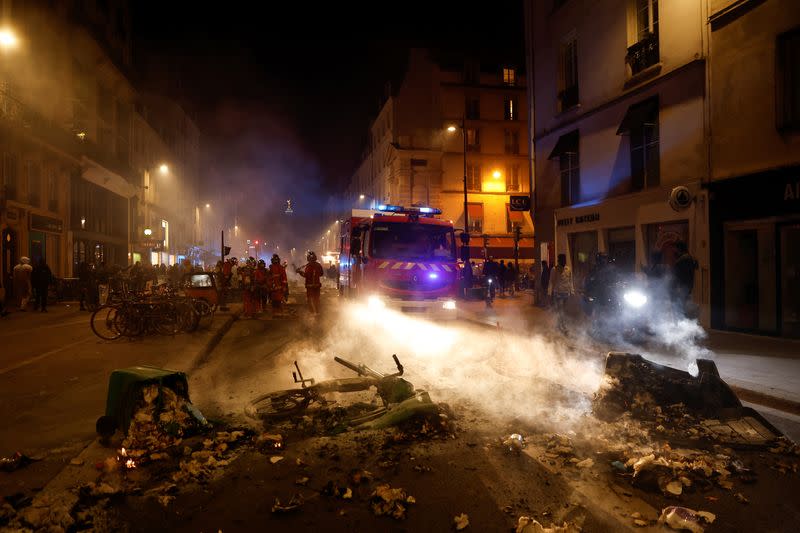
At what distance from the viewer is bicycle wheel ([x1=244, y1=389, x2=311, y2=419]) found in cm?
520

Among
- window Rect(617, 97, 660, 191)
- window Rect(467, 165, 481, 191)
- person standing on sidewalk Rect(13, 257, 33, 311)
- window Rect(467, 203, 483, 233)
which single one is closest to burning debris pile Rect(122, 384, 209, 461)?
window Rect(617, 97, 660, 191)

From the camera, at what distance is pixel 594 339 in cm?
1081

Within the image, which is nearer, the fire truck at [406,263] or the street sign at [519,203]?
the fire truck at [406,263]

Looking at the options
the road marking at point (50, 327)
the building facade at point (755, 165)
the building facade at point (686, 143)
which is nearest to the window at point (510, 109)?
the building facade at point (686, 143)

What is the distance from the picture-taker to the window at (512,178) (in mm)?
49531

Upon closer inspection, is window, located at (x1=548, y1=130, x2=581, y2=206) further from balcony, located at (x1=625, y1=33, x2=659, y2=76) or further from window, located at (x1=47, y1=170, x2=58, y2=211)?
window, located at (x1=47, y1=170, x2=58, y2=211)

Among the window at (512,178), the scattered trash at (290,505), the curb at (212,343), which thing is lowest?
the scattered trash at (290,505)

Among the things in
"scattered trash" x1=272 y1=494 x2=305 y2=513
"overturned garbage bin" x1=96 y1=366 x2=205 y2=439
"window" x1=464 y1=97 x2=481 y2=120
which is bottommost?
"scattered trash" x1=272 y1=494 x2=305 y2=513

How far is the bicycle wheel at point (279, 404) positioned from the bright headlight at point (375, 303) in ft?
23.3

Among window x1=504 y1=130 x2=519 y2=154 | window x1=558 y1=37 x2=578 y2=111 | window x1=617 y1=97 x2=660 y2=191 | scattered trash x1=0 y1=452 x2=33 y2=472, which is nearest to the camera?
scattered trash x1=0 y1=452 x2=33 y2=472

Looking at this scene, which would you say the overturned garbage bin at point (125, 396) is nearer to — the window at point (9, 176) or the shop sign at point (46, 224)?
the window at point (9, 176)

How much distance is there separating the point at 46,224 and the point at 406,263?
63.1 ft

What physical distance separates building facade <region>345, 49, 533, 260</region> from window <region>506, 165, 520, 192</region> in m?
0.10

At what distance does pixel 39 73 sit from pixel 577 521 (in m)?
28.2
